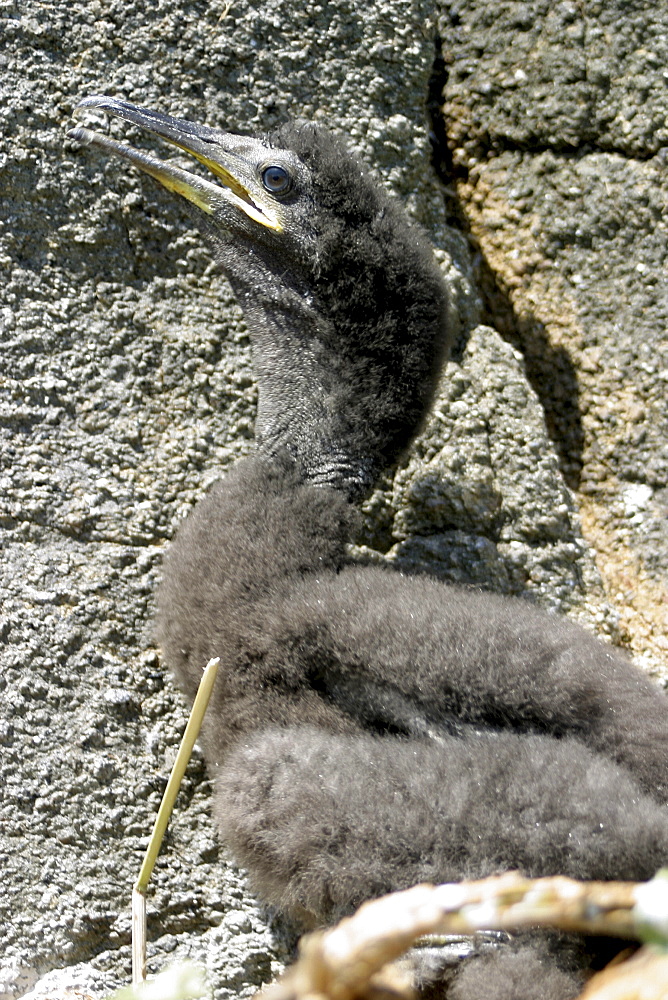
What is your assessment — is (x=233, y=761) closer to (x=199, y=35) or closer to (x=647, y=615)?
(x=647, y=615)

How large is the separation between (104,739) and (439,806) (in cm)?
104

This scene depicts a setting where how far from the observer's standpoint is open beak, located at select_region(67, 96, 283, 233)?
2.76 meters

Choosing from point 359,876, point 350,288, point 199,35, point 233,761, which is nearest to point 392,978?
point 359,876

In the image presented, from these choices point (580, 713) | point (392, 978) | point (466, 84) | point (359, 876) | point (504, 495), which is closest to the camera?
point (392, 978)

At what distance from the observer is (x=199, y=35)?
10.8ft

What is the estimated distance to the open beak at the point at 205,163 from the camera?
276 cm

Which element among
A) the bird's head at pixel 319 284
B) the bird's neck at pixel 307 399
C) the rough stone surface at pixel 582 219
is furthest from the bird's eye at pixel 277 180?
the rough stone surface at pixel 582 219

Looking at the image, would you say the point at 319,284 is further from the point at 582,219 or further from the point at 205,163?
the point at 582,219

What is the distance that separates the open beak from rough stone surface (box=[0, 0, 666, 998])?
37cm

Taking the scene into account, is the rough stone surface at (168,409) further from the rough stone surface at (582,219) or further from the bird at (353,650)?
the bird at (353,650)

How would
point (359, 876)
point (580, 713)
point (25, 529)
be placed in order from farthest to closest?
point (25, 529) < point (580, 713) < point (359, 876)

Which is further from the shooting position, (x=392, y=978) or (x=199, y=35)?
(x=199, y=35)

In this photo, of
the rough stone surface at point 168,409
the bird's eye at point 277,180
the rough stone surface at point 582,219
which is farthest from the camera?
the rough stone surface at point 582,219

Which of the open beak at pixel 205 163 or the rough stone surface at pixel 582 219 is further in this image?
the rough stone surface at pixel 582 219
